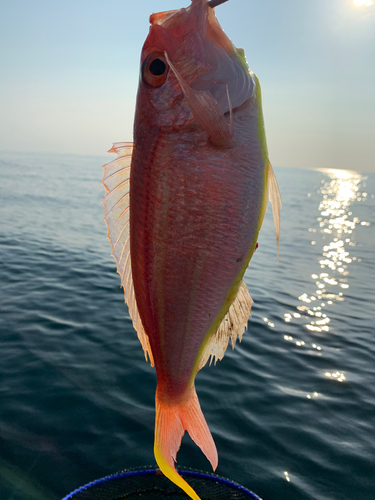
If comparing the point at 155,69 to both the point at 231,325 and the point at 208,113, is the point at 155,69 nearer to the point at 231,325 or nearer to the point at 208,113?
the point at 208,113

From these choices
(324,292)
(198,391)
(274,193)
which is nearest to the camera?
(274,193)

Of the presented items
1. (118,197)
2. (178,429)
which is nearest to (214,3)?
(118,197)

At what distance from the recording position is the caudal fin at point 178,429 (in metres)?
1.87

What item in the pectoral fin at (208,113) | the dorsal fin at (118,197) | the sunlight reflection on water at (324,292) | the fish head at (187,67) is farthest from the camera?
the sunlight reflection on water at (324,292)

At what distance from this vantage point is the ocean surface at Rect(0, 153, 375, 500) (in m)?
4.50

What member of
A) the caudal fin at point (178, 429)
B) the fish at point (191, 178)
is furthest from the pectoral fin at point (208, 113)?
the caudal fin at point (178, 429)

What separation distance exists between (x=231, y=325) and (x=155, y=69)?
1397mm

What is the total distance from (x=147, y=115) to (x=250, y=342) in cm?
734

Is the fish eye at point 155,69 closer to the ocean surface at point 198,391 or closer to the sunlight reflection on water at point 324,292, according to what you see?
the ocean surface at point 198,391

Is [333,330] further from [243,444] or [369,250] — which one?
[369,250]

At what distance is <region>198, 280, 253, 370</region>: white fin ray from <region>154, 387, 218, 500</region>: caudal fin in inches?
10.1

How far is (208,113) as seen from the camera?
1509 millimetres

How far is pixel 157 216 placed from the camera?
159cm

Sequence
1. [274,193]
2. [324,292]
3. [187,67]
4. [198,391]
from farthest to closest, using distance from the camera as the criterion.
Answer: [324,292] → [198,391] → [274,193] → [187,67]
